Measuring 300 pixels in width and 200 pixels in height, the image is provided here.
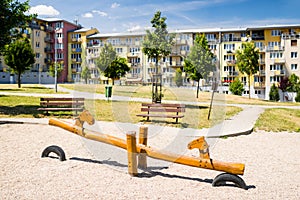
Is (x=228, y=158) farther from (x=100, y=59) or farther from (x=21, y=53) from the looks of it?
(x=21, y=53)

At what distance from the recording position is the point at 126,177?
17.9ft

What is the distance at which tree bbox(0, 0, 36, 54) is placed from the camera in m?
13.6

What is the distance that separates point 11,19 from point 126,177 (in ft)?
36.5

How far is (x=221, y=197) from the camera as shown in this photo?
15.1 ft

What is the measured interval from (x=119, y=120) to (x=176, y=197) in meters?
7.81

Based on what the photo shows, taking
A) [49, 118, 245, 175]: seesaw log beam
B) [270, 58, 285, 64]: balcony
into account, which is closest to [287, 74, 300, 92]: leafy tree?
[270, 58, 285, 64]: balcony

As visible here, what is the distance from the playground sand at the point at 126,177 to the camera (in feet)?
15.3

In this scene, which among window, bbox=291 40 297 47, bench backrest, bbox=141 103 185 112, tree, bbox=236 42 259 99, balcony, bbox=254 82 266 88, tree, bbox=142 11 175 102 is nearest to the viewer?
bench backrest, bbox=141 103 185 112

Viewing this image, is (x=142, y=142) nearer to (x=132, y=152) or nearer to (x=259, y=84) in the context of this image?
(x=132, y=152)

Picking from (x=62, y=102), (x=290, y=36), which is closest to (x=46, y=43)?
(x=290, y=36)

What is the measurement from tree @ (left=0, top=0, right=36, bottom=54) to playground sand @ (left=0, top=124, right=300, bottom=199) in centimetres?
729

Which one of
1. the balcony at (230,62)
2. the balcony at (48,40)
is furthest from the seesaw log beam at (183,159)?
the balcony at (48,40)

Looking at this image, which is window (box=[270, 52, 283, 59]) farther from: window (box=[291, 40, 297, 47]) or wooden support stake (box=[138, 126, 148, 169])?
wooden support stake (box=[138, 126, 148, 169])

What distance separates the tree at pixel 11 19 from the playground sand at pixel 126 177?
729 centimetres
